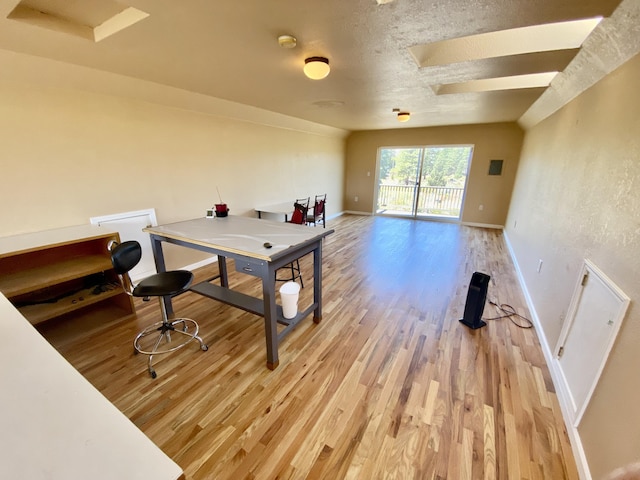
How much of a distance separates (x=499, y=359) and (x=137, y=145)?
4162 mm

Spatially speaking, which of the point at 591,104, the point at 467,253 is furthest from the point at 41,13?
the point at 467,253

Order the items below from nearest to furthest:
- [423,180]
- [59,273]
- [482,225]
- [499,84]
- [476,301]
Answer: [59,273]
[476,301]
[499,84]
[482,225]
[423,180]

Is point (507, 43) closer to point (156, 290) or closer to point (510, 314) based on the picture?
point (510, 314)

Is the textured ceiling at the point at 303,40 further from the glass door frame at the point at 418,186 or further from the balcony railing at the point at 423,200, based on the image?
the balcony railing at the point at 423,200

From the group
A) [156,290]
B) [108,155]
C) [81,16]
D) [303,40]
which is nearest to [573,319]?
[303,40]

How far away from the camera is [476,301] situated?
246 centimetres

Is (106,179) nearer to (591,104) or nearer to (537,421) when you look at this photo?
(537,421)

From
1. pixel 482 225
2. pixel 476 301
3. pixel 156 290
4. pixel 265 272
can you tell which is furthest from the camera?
pixel 482 225

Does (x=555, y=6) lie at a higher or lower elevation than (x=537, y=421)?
higher

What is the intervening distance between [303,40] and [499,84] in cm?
265

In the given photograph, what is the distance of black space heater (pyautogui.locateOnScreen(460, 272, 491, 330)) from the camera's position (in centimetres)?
244

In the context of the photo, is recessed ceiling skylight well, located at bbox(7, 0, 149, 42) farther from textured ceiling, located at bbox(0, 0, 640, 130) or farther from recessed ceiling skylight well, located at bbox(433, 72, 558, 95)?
recessed ceiling skylight well, located at bbox(433, 72, 558, 95)

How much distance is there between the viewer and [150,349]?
2182 mm

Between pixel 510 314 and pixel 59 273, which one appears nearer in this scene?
pixel 59 273
